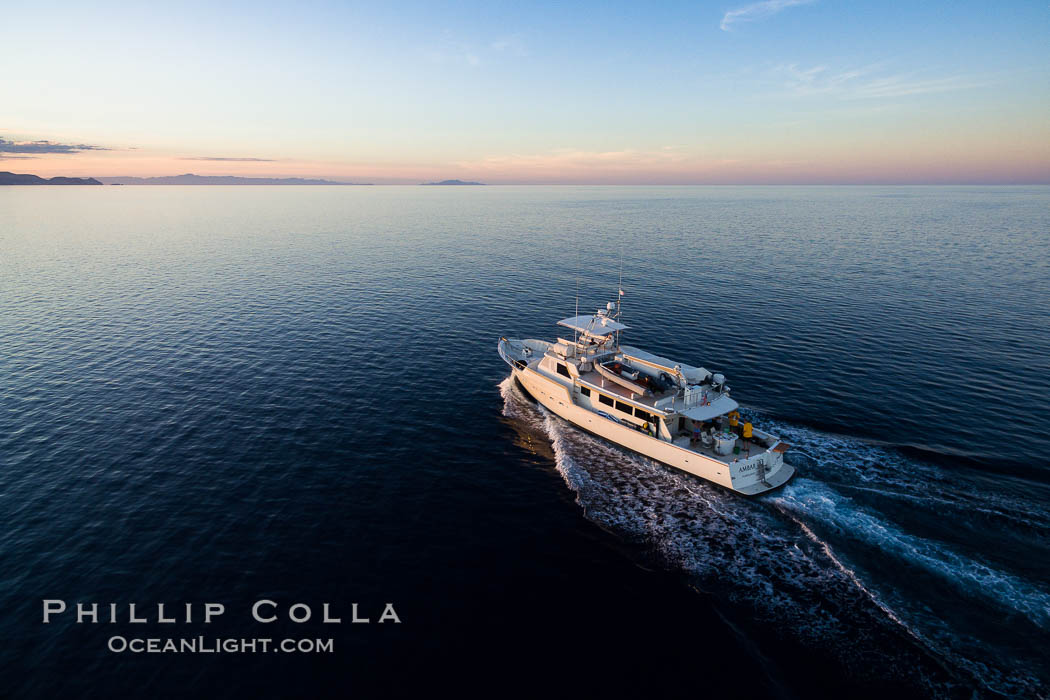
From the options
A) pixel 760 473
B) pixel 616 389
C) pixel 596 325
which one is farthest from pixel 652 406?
pixel 596 325

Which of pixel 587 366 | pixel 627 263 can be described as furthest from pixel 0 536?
pixel 627 263

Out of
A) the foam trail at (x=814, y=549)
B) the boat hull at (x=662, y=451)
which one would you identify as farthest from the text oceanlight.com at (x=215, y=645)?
the boat hull at (x=662, y=451)

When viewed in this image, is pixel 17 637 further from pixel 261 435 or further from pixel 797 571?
pixel 797 571

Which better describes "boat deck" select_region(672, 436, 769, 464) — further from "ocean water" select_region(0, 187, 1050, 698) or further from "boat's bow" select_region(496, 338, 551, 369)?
"boat's bow" select_region(496, 338, 551, 369)

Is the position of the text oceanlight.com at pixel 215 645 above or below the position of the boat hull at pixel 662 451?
below

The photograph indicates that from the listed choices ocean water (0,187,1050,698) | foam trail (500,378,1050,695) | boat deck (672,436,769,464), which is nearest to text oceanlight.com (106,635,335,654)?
ocean water (0,187,1050,698)

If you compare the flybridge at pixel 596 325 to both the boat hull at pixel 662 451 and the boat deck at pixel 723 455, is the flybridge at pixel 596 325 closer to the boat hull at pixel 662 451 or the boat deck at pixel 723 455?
the boat hull at pixel 662 451
